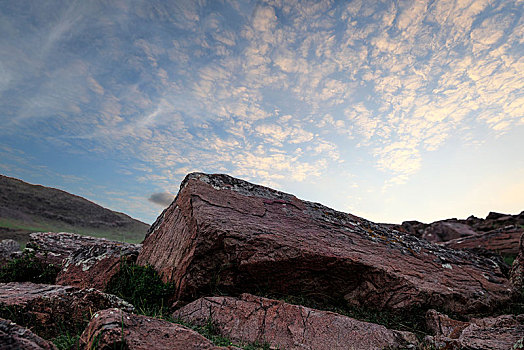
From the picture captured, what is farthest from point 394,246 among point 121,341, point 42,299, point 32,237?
point 32,237

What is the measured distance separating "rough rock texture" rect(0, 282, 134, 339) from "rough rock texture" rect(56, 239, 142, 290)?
200cm

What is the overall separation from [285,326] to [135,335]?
2.43 metres

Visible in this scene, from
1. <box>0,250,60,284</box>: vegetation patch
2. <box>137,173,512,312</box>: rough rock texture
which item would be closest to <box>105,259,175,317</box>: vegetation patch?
<box>137,173,512,312</box>: rough rock texture

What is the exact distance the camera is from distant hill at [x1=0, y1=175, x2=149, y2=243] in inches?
1690

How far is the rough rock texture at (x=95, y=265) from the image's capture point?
646 cm

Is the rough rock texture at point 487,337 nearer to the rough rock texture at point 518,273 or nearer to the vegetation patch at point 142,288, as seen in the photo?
the rough rock texture at point 518,273

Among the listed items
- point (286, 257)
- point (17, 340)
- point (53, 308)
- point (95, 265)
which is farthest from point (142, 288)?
point (17, 340)

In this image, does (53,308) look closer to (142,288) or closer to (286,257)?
(142,288)

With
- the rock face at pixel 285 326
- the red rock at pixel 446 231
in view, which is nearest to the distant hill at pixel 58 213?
the red rock at pixel 446 231

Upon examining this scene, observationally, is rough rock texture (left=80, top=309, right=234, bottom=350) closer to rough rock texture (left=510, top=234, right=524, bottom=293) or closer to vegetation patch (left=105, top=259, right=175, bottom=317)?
vegetation patch (left=105, top=259, right=175, bottom=317)

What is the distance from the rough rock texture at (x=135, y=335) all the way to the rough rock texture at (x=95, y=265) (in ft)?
12.0

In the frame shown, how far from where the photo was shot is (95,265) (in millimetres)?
6859

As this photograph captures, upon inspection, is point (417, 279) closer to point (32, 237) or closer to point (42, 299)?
point (42, 299)

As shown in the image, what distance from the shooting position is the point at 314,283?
19.7 feet
